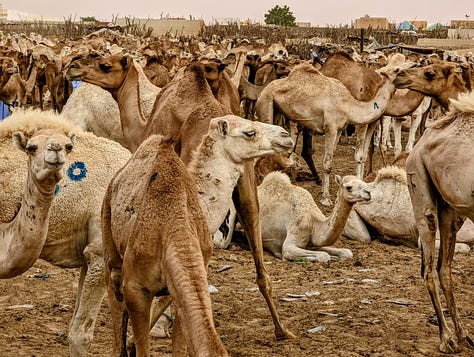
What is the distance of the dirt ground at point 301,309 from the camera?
695cm

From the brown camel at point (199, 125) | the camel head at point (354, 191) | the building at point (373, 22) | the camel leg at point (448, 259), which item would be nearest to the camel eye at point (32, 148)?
the brown camel at point (199, 125)

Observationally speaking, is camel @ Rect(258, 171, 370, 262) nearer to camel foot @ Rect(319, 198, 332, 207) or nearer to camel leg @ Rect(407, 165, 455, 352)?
camel foot @ Rect(319, 198, 332, 207)

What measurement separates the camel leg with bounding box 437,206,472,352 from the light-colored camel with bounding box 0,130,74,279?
9.88 ft

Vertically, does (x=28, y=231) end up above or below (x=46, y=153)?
below

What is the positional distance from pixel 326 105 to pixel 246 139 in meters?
7.25

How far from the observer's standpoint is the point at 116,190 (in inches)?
216

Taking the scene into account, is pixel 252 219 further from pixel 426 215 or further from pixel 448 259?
pixel 448 259

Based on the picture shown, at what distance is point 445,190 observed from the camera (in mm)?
6734

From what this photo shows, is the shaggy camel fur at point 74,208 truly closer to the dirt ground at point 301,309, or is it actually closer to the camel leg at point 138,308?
the dirt ground at point 301,309

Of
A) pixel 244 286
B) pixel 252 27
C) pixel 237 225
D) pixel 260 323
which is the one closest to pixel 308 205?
pixel 237 225

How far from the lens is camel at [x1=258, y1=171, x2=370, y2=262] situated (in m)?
9.42

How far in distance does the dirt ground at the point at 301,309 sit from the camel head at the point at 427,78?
5.96ft

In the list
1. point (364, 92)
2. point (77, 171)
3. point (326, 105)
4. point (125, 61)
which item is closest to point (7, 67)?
point (364, 92)

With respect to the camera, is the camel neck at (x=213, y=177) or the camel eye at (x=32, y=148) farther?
the camel neck at (x=213, y=177)
